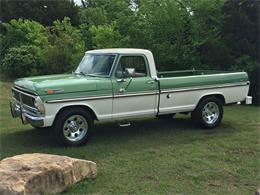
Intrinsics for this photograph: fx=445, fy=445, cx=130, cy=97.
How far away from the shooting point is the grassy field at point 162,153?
5.86 metres

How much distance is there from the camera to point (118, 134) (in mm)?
8852

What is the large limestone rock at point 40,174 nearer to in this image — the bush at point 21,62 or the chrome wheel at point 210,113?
the chrome wheel at point 210,113

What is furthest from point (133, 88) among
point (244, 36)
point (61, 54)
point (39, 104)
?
point (61, 54)

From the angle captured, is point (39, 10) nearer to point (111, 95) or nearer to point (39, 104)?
point (111, 95)

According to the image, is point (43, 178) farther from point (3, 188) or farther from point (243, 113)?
point (243, 113)

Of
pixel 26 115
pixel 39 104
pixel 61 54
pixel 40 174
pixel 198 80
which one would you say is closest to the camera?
pixel 40 174

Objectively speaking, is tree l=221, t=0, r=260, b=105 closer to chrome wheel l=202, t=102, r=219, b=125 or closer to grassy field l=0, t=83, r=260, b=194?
grassy field l=0, t=83, r=260, b=194

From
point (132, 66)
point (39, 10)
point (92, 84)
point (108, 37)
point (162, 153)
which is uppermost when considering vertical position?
point (39, 10)

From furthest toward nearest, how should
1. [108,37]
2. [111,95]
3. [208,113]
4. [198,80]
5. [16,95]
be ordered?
[108,37] → [208,113] → [198,80] → [16,95] → [111,95]

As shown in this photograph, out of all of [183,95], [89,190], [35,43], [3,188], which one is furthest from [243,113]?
[35,43]

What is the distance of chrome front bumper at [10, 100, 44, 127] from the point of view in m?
7.48

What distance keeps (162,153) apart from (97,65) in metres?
2.24

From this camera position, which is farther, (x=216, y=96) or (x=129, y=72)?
(x=216, y=96)

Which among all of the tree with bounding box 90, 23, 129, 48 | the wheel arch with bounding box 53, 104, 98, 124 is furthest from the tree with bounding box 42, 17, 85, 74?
the wheel arch with bounding box 53, 104, 98, 124
